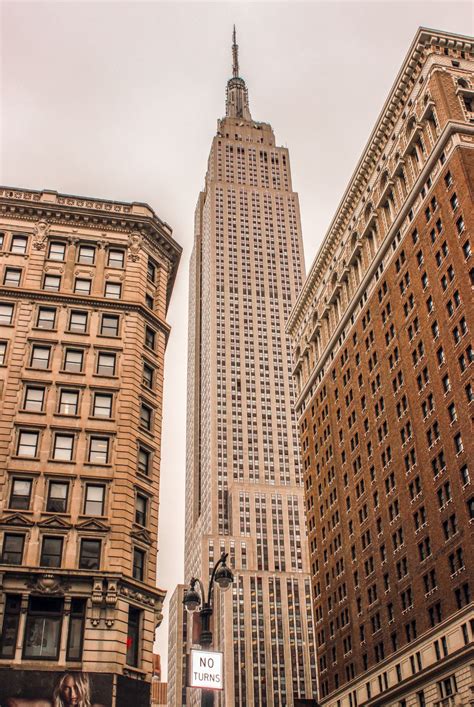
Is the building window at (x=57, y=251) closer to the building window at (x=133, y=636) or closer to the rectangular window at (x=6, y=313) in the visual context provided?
the rectangular window at (x=6, y=313)

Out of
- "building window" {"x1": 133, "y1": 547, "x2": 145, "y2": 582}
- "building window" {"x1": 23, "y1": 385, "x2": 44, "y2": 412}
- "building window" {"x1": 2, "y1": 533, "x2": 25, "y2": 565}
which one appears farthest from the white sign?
"building window" {"x1": 23, "y1": 385, "x2": 44, "y2": 412}

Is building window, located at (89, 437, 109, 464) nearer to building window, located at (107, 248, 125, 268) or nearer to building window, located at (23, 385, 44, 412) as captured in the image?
building window, located at (23, 385, 44, 412)

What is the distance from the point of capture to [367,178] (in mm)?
95750

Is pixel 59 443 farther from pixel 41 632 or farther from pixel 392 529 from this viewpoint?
pixel 392 529

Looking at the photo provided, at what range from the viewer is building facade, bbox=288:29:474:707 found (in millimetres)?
65750

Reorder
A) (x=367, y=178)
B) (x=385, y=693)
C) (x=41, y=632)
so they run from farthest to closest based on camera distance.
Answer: (x=367, y=178) < (x=385, y=693) < (x=41, y=632)

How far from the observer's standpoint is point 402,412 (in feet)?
255

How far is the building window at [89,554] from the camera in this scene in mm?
43938

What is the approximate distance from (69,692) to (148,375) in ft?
75.5

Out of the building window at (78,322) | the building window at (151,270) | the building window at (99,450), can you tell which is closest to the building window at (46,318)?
the building window at (78,322)

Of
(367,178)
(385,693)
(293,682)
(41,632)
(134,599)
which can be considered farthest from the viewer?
(293,682)

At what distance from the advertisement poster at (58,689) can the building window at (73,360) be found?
2003 cm

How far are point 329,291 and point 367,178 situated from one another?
17557 mm

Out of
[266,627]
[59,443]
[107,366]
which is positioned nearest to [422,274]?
[107,366]
